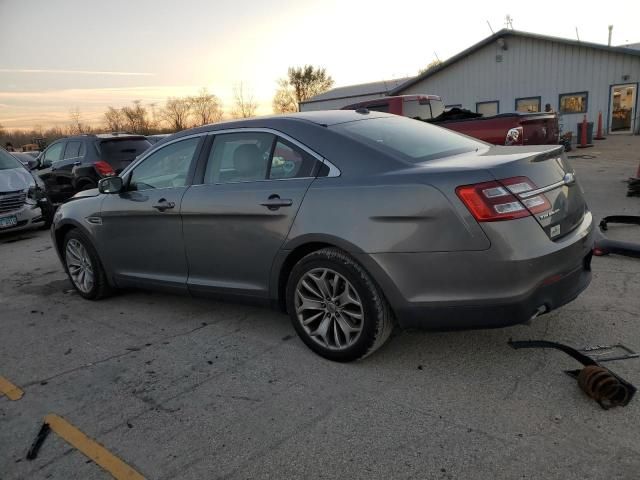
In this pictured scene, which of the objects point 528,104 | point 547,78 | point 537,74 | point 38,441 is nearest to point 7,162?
point 38,441

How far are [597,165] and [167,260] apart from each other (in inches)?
491

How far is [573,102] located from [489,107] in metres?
3.94

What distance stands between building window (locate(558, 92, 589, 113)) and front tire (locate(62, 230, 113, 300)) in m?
25.2

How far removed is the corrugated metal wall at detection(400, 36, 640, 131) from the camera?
936 inches

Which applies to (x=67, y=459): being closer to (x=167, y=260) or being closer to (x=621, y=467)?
(x=167, y=260)

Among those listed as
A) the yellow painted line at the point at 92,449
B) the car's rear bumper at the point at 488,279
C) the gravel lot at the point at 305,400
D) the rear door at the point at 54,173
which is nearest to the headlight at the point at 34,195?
the rear door at the point at 54,173

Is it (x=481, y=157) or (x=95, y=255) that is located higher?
(x=481, y=157)

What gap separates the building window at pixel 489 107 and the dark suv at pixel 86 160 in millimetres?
20209

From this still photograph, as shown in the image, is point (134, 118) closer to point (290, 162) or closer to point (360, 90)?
point (360, 90)

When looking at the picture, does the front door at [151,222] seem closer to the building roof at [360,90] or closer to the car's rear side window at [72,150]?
the car's rear side window at [72,150]

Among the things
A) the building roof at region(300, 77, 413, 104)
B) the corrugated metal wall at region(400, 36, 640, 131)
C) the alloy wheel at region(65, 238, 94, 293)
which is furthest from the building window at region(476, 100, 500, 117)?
the alloy wheel at region(65, 238, 94, 293)

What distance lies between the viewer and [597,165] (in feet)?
43.6

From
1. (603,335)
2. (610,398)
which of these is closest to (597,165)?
(603,335)

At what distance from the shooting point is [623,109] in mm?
24156
